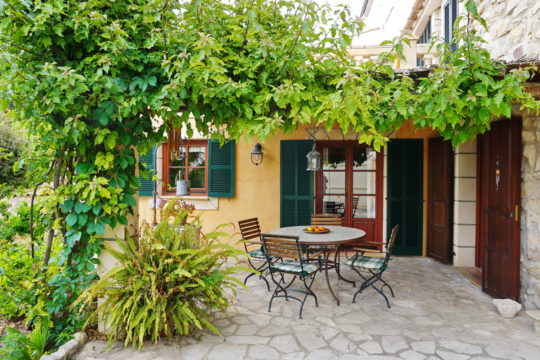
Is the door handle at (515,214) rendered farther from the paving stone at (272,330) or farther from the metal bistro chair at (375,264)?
the paving stone at (272,330)

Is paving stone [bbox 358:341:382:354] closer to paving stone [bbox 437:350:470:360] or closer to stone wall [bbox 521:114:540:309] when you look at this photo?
paving stone [bbox 437:350:470:360]

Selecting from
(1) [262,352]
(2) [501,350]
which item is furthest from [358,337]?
(2) [501,350]

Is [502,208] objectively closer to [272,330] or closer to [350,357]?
[350,357]

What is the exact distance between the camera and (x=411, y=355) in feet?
9.46

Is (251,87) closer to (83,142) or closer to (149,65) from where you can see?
(149,65)

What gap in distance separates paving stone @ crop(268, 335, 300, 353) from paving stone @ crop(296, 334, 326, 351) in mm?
65

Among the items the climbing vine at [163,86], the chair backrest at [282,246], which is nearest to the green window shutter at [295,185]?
the chair backrest at [282,246]

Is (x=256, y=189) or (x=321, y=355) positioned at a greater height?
(x=256, y=189)

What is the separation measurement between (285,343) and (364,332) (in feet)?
2.46

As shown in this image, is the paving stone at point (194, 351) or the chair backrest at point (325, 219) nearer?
the paving stone at point (194, 351)

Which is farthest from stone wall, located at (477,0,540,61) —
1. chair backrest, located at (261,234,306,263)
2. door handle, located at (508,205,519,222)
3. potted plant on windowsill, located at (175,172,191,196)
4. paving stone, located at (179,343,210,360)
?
potted plant on windowsill, located at (175,172,191,196)

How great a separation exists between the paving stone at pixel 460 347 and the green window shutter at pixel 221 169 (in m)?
4.05

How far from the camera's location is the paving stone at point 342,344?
9.88 ft

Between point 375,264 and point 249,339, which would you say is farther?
point 375,264
